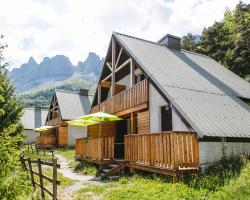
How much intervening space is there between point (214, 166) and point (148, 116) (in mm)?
5179

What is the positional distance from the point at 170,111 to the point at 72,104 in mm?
26609

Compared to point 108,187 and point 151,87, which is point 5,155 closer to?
point 108,187

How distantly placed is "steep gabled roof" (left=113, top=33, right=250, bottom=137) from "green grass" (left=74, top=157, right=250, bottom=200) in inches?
51.5

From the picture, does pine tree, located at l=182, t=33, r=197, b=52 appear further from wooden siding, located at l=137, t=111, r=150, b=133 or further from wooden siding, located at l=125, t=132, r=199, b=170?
wooden siding, located at l=125, t=132, r=199, b=170

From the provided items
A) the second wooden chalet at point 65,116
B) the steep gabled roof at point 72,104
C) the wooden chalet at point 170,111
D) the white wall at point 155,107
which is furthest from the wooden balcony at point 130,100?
the steep gabled roof at point 72,104

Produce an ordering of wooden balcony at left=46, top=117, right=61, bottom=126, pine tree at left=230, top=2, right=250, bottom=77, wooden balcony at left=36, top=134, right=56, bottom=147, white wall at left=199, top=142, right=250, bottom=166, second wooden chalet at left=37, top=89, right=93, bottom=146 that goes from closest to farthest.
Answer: white wall at left=199, top=142, right=250, bottom=166 → pine tree at left=230, top=2, right=250, bottom=77 → second wooden chalet at left=37, top=89, right=93, bottom=146 → wooden balcony at left=36, top=134, right=56, bottom=147 → wooden balcony at left=46, top=117, right=61, bottom=126

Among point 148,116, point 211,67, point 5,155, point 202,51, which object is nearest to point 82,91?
point 202,51

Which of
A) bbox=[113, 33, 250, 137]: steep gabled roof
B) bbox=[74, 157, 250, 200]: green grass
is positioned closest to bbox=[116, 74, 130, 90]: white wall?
bbox=[113, 33, 250, 137]: steep gabled roof

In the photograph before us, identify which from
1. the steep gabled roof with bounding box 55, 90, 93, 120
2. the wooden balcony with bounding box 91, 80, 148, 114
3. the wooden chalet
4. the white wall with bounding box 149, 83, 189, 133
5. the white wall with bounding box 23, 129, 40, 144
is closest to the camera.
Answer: the wooden chalet

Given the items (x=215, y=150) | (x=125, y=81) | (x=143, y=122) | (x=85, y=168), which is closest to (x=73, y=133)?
(x=125, y=81)

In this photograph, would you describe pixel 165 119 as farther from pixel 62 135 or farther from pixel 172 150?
pixel 62 135

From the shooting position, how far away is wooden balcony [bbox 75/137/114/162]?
15.1 m

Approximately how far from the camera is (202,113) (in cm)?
1205

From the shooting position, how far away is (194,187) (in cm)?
891
